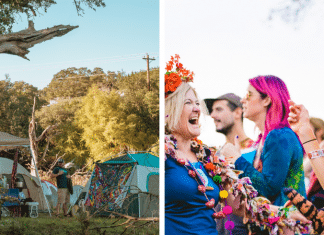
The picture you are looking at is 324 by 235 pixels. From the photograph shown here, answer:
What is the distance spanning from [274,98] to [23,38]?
13.3 ft

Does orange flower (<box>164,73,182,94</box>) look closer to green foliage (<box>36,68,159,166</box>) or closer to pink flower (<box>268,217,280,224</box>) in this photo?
pink flower (<box>268,217,280,224</box>)

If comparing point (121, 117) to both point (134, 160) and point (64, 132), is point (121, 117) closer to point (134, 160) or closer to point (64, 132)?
point (64, 132)

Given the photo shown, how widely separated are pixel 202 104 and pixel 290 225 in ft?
3.75

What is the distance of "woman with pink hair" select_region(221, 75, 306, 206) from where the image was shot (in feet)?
10.1

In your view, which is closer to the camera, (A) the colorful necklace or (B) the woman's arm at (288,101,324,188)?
(B) the woman's arm at (288,101,324,188)

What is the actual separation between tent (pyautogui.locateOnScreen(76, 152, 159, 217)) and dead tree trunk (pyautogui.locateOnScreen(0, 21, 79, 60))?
205cm

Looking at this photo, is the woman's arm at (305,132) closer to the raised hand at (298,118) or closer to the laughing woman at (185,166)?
the raised hand at (298,118)

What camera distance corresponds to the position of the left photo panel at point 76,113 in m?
6.15

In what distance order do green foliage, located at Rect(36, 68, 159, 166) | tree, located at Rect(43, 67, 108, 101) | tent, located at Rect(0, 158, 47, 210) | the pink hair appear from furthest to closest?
tree, located at Rect(43, 67, 108, 101), green foliage, located at Rect(36, 68, 159, 166), tent, located at Rect(0, 158, 47, 210), the pink hair

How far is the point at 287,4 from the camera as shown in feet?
10.4

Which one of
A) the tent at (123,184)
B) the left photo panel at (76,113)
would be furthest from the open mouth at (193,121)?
the tent at (123,184)

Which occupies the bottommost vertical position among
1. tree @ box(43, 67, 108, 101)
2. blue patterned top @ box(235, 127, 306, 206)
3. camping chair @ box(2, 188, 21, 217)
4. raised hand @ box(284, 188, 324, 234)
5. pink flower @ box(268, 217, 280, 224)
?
camping chair @ box(2, 188, 21, 217)

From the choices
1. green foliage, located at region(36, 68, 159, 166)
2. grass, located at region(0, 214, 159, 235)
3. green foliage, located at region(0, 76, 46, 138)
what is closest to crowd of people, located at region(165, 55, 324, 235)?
grass, located at region(0, 214, 159, 235)

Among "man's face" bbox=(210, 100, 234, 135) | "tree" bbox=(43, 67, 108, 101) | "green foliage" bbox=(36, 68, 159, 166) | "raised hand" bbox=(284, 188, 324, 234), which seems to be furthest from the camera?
"tree" bbox=(43, 67, 108, 101)
